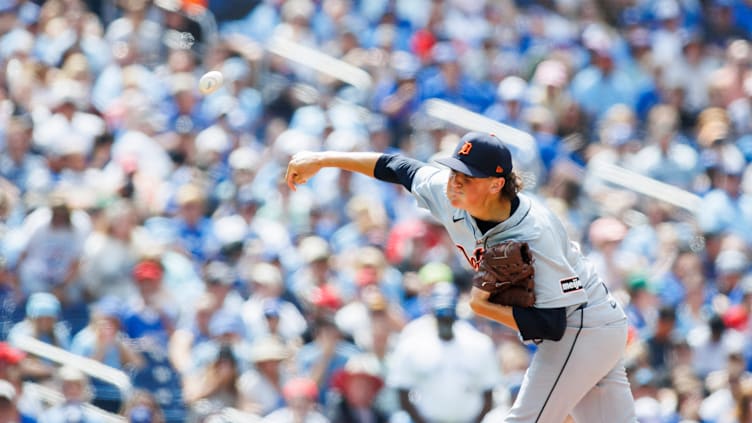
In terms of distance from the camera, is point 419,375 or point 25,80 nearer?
point 419,375

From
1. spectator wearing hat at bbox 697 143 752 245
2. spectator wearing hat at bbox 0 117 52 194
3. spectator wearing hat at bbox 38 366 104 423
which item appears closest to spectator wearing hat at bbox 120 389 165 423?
spectator wearing hat at bbox 38 366 104 423

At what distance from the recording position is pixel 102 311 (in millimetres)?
8938

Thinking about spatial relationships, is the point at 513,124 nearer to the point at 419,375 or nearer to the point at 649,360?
the point at 649,360

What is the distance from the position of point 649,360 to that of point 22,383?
4.21 m

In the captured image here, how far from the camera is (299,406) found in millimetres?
8242

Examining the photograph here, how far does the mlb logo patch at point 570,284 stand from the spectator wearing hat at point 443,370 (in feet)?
9.76

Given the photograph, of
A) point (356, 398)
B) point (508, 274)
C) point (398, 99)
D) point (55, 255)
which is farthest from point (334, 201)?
point (508, 274)

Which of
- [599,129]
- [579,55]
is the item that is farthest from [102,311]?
[579,55]

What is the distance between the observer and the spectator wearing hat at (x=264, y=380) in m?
8.45

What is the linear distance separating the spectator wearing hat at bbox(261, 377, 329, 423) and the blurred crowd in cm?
2

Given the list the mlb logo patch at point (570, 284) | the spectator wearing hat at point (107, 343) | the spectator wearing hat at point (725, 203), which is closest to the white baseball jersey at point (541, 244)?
the mlb logo patch at point (570, 284)

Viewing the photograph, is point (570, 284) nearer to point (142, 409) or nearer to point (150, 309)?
point (142, 409)

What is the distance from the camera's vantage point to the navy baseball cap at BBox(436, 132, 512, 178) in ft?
17.7

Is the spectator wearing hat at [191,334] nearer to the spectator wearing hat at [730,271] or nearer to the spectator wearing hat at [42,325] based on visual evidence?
the spectator wearing hat at [42,325]
